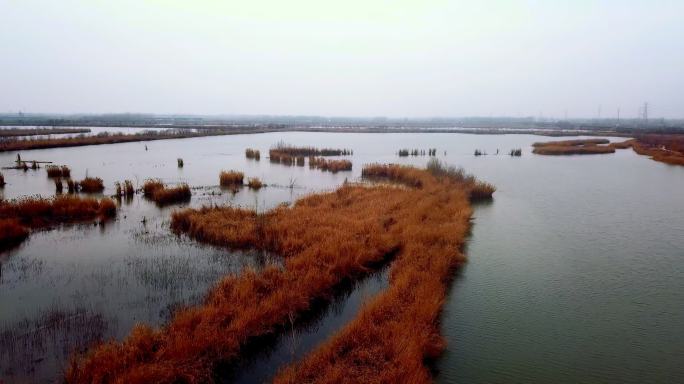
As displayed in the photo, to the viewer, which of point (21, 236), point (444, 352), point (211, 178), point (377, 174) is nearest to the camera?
point (444, 352)

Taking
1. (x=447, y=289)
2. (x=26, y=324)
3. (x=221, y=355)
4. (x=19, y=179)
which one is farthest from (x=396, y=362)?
(x=19, y=179)

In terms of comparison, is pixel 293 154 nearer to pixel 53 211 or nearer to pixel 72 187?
pixel 72 187

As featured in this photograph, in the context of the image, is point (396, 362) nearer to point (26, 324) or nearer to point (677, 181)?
point (26, 324)

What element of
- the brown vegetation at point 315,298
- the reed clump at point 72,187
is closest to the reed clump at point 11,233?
the brown vegetation at point 315,298

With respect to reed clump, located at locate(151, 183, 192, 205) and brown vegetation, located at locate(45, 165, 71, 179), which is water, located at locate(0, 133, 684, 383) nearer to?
reed clump, located at locate(151, 183, 192, 205)

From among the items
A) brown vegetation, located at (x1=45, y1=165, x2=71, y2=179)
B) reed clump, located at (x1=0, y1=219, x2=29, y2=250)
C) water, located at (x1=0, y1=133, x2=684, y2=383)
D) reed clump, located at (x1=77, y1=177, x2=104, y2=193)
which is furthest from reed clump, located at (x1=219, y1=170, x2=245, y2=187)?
reed clump, located at (x1=0, y1=219, x2=29, y2=250)

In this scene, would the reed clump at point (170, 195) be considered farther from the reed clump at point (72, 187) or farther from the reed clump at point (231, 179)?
the reed clump at point (72, 187)
